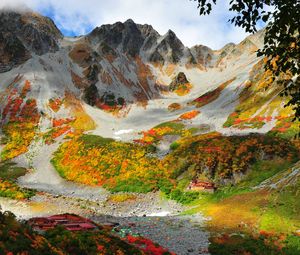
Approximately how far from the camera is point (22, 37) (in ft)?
526

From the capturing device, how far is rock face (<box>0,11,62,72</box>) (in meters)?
143

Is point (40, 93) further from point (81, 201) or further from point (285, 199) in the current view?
point (285, 199)

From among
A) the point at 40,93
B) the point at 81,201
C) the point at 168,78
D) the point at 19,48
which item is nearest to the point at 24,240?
the point at 81,201

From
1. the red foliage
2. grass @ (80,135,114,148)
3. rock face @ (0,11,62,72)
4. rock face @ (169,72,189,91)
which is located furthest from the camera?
rock face @ (169,72,189,91)

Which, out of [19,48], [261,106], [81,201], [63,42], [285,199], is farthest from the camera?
[63,42]

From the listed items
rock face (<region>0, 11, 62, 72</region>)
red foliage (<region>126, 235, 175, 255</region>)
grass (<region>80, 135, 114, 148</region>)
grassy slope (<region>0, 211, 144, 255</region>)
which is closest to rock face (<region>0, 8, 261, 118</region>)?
rock face (<region>0, 11, 62, 72</region>)

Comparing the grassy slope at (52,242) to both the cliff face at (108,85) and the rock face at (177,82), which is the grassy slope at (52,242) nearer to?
the cliff face at (108,85)

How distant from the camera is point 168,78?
188 m

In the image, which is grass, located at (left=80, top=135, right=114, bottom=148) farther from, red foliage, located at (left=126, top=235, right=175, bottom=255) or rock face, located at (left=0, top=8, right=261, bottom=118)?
→ red foliage, located at (left=126, top=235, right=175, bottom=255)

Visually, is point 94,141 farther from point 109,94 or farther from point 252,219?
point 109,94

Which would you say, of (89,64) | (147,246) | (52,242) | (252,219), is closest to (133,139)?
(252,219)

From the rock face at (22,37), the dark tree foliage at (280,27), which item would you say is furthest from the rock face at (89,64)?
the dark tree foliage at (280,27)

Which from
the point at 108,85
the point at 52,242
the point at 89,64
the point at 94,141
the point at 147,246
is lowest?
the point at 147,246

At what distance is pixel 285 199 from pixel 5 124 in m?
84.8
